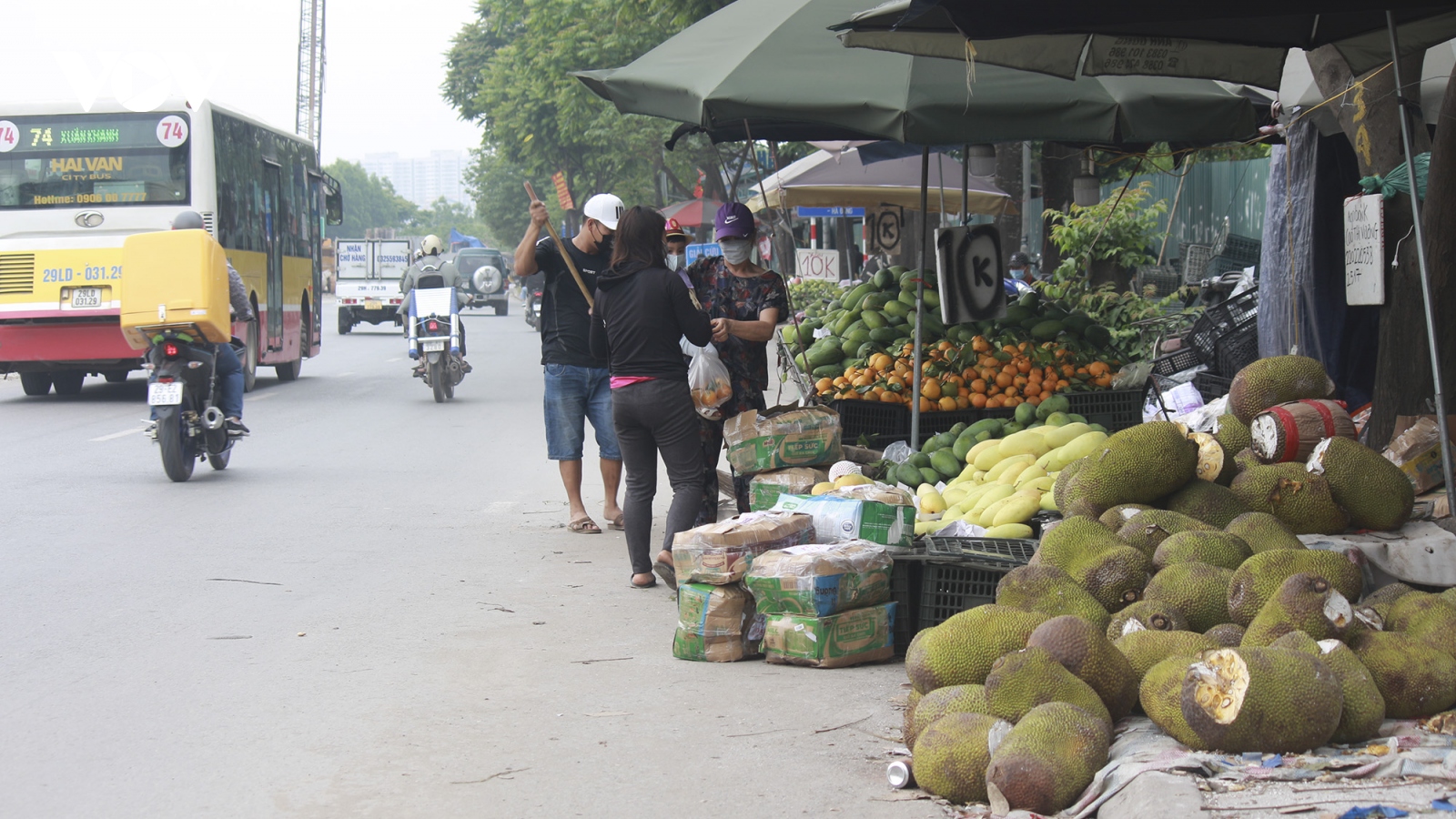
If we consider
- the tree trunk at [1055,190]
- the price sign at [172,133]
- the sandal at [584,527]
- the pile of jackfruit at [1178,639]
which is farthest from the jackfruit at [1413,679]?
the price sign at [172,133]

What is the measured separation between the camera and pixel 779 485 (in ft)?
21.3

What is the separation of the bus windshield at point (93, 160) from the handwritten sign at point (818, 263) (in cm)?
845

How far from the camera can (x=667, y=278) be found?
20.1 ft

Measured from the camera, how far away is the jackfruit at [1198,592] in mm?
4066

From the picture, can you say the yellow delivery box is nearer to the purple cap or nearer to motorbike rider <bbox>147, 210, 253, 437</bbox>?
motorbike rider <bbox>147, 210, 253, 437</bbox>

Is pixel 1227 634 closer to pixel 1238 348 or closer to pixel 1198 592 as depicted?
pixel 1198 592

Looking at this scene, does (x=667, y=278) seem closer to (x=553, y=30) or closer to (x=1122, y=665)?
(x=1122, y=665)

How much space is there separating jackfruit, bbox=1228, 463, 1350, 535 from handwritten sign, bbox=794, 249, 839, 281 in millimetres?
14090

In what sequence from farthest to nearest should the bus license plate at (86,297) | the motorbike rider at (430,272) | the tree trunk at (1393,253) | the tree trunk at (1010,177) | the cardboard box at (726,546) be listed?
the tree trunk at (1010,177) → the motorbike rider at (430,272) → the bus license plate at (86,297) → the tree trunk at (1393,253) → the cardboard box at (726,546)

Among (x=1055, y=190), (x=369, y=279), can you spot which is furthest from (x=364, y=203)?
(x=1055, y=190)

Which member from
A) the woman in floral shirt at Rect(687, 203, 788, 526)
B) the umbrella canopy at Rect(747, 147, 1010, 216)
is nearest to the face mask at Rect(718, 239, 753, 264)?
the woman in floral shirt at Rect(687, 203, 788, 526)

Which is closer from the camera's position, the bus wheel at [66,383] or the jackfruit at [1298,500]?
the jackfruit at [1298,500]

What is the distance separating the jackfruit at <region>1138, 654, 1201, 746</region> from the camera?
3.49 meters

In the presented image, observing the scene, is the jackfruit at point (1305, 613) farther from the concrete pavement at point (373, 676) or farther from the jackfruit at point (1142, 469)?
the jackfruit at point (1142, 469)
